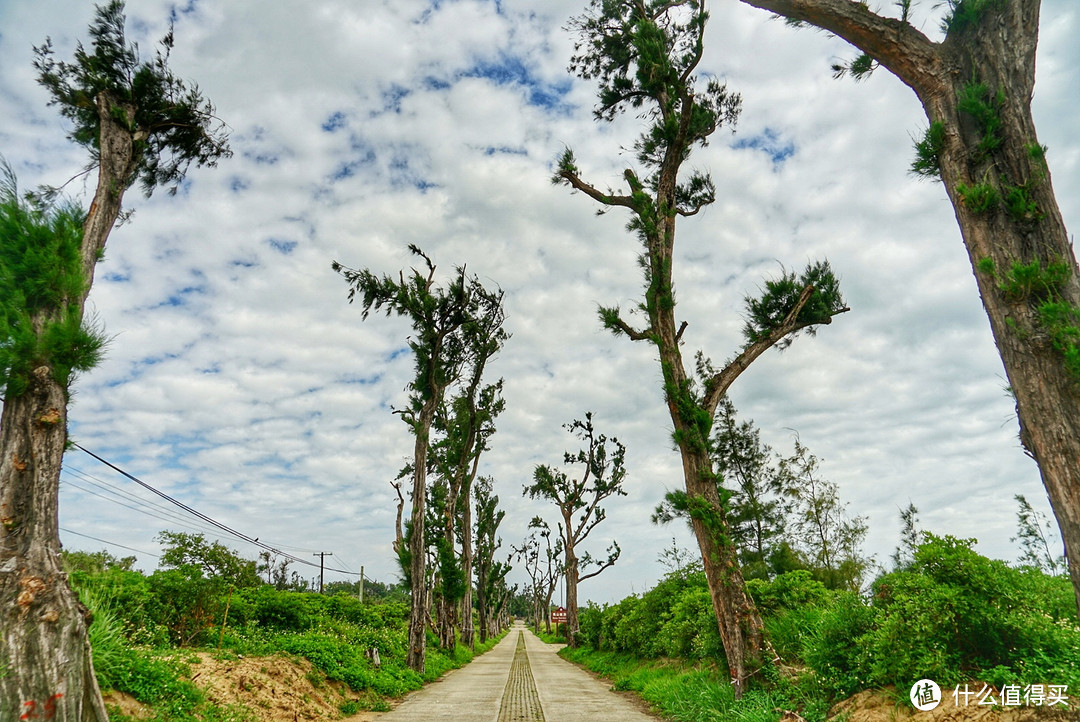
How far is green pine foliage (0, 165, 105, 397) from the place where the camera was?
4875 millimetres

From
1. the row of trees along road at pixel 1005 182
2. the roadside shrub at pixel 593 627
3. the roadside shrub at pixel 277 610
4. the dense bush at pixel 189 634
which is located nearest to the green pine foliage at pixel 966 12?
the row of trees along road at pixel 1005 182

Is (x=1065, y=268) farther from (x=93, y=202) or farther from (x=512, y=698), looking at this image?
(x=512, y=698)

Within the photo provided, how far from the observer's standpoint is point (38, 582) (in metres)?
4.58

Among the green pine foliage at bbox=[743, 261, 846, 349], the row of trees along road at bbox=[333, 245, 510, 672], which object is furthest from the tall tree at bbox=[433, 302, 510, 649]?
the green pine foliage at bbox=[743, 261, 846, 349]

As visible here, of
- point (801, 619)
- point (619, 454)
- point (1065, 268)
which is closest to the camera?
point (1065, 268)

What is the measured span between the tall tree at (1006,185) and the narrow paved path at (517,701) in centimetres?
741

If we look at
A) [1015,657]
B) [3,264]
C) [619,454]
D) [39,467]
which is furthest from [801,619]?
[619,454]

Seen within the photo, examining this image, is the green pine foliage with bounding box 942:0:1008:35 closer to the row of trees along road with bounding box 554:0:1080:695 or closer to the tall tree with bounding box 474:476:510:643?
the row of trees along road with bounding box 554:0:1080:695

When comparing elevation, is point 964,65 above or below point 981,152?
above

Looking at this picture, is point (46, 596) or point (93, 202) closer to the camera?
point (46, 596)

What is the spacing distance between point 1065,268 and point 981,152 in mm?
1161

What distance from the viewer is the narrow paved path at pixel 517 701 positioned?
9453 mm

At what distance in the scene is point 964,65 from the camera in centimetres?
484

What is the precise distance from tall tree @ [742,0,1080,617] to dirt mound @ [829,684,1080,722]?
1.13 metres
